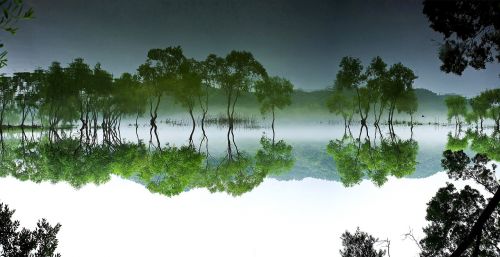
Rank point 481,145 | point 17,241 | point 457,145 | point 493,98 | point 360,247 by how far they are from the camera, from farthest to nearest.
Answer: point 493,98 < point 457,145 < point 481,145 < point 360,247 < point 17,241

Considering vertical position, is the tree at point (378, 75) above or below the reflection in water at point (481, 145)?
above

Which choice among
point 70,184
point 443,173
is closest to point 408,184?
point 443,173

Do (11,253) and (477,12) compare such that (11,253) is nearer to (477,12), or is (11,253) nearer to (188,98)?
(477,12)

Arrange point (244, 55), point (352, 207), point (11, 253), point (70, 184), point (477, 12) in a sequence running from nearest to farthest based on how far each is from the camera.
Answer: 1. point (11, 253)
2. point (477, 12)
3. point (352, 207)
4. point (70, 184)
5. point (244, 55)

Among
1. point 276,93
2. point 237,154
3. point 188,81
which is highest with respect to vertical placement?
point 188,81

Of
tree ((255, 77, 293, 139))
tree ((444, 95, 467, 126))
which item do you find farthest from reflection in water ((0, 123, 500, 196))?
tree ((444, 95, 467, 126))

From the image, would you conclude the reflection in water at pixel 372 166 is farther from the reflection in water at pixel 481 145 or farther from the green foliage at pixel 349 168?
the reflection in water at pixel 481 145

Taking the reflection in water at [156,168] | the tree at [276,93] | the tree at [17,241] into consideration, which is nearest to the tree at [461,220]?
the tree at [17,241]

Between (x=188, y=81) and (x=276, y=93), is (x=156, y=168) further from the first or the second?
(x=276, y=93)

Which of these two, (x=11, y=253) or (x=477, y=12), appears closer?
(x=11, y=253)

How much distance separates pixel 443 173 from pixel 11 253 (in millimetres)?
31417

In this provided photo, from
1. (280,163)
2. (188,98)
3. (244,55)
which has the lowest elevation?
(280,163)

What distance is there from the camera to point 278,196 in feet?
82.9

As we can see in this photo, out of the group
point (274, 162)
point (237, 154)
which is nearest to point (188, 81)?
point (237, 154)
